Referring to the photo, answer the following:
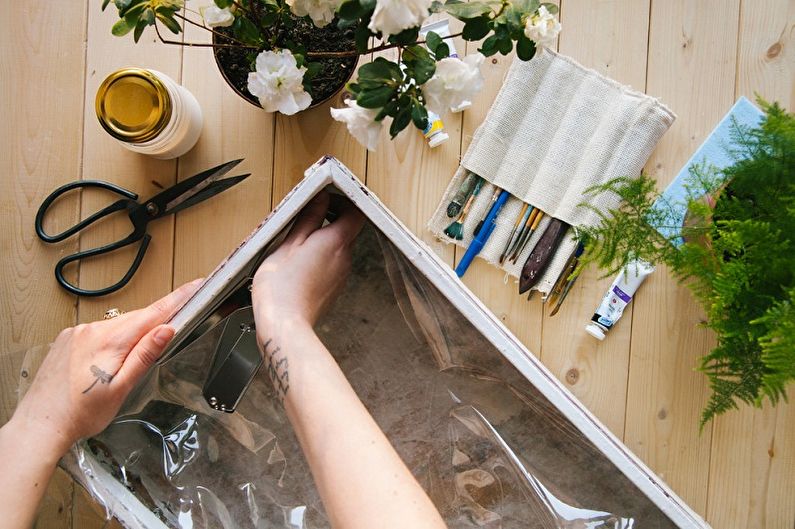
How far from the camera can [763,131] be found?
0.69 m

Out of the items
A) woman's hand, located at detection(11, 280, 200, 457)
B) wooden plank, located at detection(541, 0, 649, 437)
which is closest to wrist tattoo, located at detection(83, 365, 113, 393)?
woman's hand, located at detection(11, 280, 200, 457)

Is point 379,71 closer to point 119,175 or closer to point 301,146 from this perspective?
point 301,146

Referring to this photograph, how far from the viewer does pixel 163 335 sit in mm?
590

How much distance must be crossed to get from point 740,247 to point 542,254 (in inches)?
8.8

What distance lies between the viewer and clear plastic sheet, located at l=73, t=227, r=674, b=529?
67cm

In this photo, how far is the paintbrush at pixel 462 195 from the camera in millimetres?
797

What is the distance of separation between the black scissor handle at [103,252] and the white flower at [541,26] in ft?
1.76

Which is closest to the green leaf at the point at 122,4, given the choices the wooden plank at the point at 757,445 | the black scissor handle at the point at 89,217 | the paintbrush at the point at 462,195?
the black scissor handle at the point at 89,217

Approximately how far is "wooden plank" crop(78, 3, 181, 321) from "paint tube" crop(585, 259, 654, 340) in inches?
21.7

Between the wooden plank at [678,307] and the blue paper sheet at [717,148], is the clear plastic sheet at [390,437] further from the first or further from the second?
the blue paper sheet at [717,148]

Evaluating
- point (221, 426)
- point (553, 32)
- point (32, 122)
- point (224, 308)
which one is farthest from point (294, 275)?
point (32, 122)

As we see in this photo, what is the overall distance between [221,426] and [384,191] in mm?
347

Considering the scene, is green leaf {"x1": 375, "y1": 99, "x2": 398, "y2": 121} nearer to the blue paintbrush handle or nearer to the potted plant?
the potted plant

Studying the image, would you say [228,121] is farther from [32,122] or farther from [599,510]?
[599,510]
